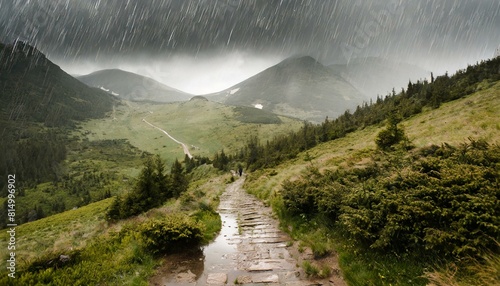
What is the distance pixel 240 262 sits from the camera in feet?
29.7

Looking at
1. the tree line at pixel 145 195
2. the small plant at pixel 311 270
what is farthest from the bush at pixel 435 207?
the tree line at pixel 145 195

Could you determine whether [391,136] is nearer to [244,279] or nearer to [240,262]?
[240,262]

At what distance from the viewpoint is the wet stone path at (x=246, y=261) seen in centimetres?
773

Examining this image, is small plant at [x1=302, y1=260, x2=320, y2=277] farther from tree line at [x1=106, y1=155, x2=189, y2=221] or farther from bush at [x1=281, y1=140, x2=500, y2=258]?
tree line at [x1=106, y1=155, x2=189, y2=221]

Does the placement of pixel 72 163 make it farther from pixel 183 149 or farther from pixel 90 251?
pixel 90 251

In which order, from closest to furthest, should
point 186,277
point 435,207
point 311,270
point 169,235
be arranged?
point 435,207
point 311,270
point 186,277
point 169,235

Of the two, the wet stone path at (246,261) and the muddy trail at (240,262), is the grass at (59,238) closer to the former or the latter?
the muddy trail at (240,262)

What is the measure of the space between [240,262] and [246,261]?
207 mm

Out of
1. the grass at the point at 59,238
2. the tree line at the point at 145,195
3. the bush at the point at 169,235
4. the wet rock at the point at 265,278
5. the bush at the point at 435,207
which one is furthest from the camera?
the tree line at the point at 145,195

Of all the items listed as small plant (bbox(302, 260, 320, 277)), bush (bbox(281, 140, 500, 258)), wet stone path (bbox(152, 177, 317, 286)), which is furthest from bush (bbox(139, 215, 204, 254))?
bush (bbox(281, 140, 500, 258))

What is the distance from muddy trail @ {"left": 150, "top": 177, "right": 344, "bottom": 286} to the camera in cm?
774

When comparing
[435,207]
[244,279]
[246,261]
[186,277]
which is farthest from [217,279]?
[435,207]

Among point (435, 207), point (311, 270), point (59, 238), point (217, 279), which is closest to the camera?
point (435, 207)

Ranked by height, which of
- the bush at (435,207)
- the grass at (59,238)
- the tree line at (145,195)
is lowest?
the grass at (59,238)
